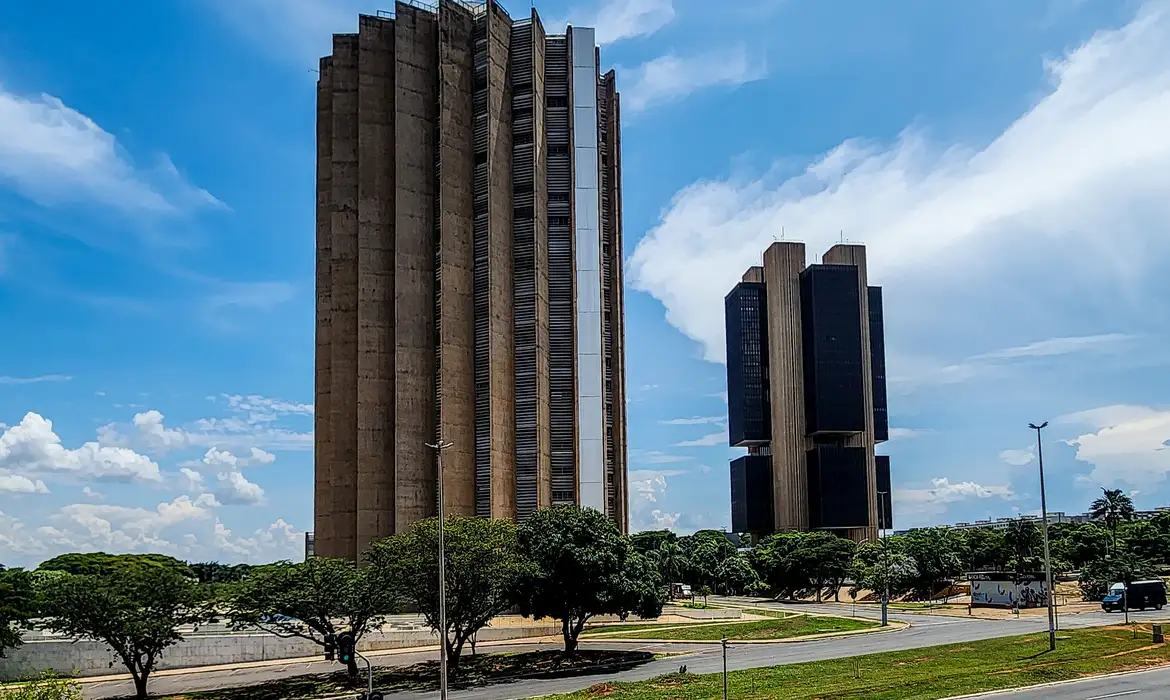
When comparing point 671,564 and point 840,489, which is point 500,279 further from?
point 840,489

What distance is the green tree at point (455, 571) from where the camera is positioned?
5050cm

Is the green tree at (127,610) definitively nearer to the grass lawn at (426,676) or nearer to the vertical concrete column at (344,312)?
the grass lawn at (426,676)

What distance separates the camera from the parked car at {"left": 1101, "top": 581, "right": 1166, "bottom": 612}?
3036 inches

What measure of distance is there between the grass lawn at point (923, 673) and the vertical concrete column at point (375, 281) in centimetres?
4952

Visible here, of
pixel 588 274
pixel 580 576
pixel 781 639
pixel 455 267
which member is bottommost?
pixel 781 639

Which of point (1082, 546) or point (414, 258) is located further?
point (1082, 546)

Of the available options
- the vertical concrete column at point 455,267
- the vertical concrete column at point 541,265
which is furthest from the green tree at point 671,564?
the vertical concrete column at point 455,267

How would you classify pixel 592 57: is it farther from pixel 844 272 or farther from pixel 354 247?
pixel 844 272

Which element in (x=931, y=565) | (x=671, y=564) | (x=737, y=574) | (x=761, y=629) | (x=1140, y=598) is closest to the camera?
(x=761, y=629)

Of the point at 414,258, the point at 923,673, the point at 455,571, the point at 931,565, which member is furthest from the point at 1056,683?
the point at 931,565

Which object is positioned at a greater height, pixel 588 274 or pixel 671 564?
pixel 588 274

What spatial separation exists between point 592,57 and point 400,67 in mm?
19668

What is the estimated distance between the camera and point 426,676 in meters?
51.8

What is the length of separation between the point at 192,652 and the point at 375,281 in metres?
40.6
